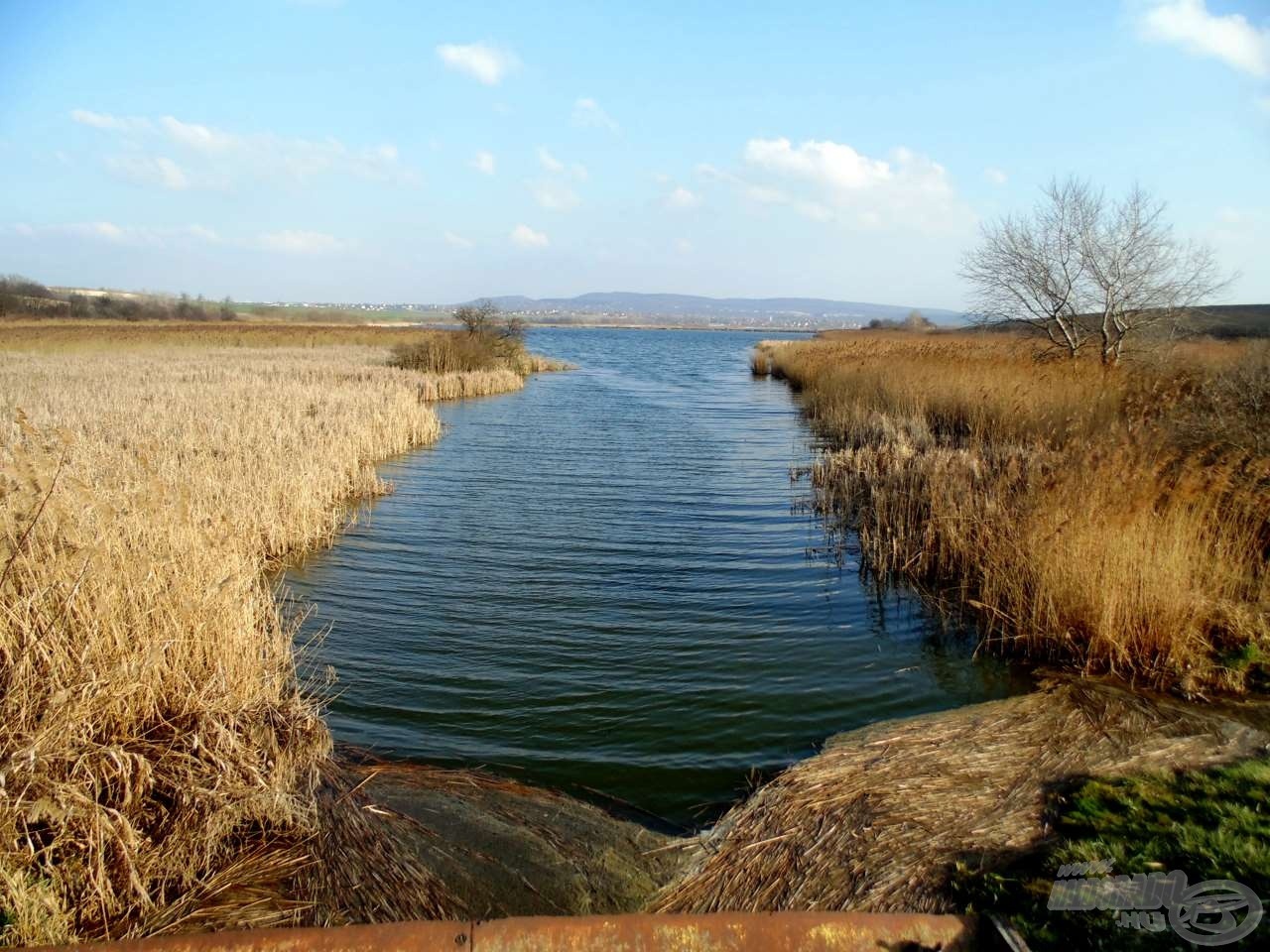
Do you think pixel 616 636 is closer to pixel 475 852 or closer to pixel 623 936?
pixel 475 852

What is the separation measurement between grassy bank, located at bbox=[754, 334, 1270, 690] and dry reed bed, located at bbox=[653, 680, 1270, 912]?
2.40ft

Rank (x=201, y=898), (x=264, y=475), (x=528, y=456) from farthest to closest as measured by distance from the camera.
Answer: (x=528, y=456) < (x=264, y=475) < (x=201, y=898)

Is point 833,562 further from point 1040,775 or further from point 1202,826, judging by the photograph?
point 1202,826

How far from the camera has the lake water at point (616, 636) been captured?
5.73 m

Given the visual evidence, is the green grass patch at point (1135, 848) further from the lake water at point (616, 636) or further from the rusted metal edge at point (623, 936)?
the lake water at point (616, 636)

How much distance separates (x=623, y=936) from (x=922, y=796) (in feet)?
7.24

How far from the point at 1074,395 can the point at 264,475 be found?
1195cm

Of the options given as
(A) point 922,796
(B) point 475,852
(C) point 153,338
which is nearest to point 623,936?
(B) point 475,852

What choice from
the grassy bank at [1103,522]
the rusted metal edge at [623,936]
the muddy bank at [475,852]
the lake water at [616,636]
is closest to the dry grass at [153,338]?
the lake water at [616,636]

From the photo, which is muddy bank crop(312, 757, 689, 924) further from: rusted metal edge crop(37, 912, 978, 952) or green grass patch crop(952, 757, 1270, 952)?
green grass patch crop(952, 757, 1270, 952)

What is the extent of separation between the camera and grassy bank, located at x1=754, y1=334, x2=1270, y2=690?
20.4ft

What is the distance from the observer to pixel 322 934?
2.97 m

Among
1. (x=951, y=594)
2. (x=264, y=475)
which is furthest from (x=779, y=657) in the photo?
(x=264, y=475)

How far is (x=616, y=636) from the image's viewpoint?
7.74 meters
